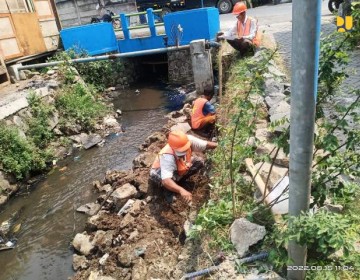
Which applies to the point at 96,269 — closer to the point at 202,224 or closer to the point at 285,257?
the point at 202,224

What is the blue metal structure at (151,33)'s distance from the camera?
11.0 meters

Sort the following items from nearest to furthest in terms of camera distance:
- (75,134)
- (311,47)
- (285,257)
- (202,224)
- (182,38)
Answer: (311,47) → (285,257) → (202,224) → (75,134) → (182,38)

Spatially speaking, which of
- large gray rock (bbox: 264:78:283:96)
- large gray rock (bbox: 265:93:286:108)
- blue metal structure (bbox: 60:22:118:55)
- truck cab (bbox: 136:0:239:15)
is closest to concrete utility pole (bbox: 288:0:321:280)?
large gray rock (bbox: 265:93:286:108)

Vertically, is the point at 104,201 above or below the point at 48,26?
below

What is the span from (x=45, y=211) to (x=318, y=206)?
5.40m

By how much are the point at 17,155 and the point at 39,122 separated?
1366 mm

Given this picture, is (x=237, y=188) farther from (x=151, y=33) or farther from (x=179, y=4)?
(x=179, y=4)

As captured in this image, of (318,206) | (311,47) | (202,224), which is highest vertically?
(311,47)

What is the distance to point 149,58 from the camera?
14242mm

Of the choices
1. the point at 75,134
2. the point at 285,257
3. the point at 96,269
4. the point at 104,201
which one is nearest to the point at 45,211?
the point at 104,201

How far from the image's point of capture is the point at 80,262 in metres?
4.82

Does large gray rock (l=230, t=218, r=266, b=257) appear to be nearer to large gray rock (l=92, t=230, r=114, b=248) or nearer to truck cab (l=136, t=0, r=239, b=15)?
large gray rock (l=92, t=230, r=114, b=248)

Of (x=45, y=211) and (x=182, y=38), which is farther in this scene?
(x=182, y=38)

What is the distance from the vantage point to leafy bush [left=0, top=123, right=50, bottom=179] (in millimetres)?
6945
